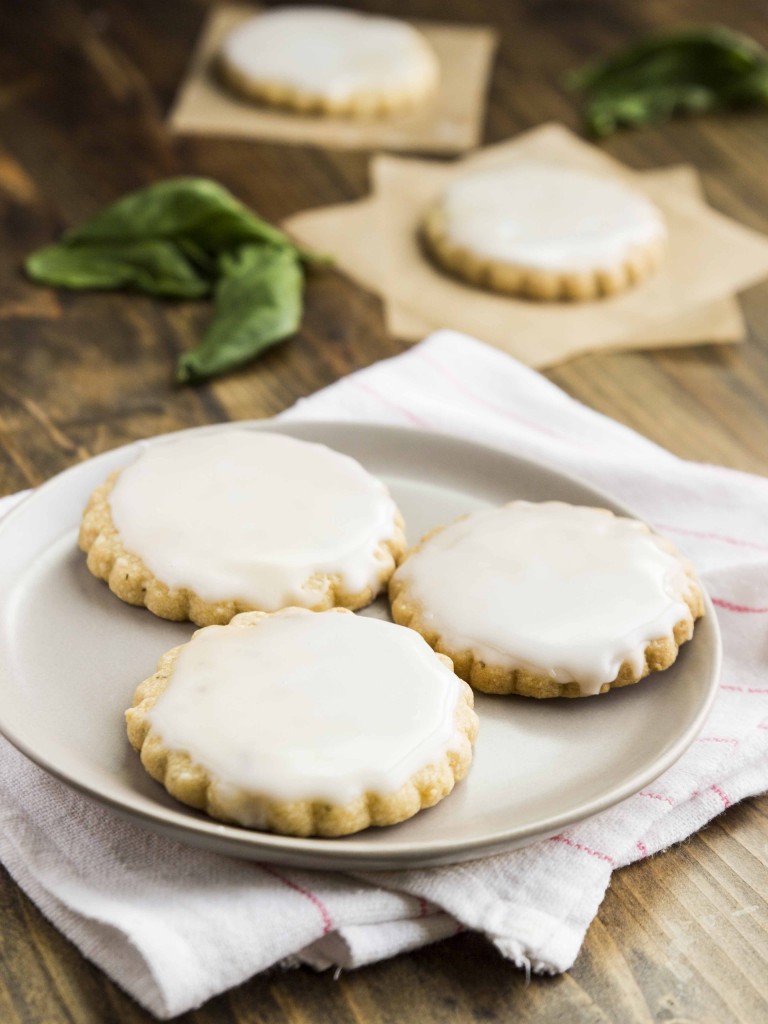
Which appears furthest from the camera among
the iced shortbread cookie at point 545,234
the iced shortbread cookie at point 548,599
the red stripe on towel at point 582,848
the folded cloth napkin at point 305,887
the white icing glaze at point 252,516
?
the iced shortbread cookie at point 545,234

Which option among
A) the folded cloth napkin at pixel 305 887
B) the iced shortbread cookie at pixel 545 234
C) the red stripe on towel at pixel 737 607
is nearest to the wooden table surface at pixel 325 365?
the folded cloth napkin at pixel 305 887

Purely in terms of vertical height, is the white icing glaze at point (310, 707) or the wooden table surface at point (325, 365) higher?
the white icing glaze at point (310, 707)

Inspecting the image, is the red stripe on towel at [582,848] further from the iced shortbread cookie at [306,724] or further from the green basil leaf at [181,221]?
the green basil leaf at [181,221]

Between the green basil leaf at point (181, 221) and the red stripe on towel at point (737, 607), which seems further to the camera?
the green basil leaf at point (181, 221)

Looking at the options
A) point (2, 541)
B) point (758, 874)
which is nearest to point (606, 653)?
point (758, 874)

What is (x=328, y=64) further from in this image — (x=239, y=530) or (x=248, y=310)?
(x=239, y=530)

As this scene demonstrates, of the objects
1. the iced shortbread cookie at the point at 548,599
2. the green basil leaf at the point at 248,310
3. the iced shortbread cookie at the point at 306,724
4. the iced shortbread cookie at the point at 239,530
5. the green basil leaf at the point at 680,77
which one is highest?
the iced shortbread cookie at the point at 306,724

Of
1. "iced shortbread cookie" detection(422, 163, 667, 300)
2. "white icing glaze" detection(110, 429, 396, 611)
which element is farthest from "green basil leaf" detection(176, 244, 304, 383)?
"white icing glaze" detection(110, 429, 396, 611)
